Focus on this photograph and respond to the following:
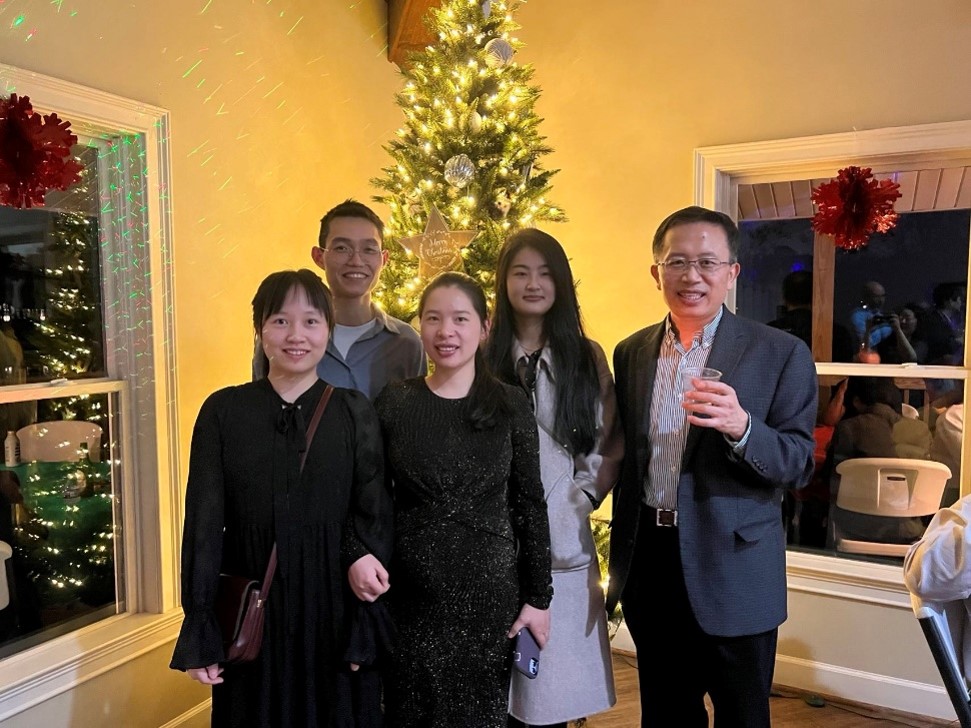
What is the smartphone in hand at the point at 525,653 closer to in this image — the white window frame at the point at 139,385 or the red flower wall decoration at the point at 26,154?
the white window frame at the point at 139,385

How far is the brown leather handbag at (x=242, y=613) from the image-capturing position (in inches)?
58.0

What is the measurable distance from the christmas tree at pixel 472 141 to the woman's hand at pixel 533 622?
1.29m

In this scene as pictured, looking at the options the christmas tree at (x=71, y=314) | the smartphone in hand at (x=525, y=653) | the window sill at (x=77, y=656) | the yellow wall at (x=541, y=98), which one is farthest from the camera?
the yellow wall at (x=541, y=98)

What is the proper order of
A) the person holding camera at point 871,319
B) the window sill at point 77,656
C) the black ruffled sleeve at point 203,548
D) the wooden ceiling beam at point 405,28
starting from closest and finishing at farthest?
the black ruffled sleeve at point 203,548 → the window sill at point 77,656 → the person holding camera at point 871,319 → the wooden ceiling beam at point 405,28

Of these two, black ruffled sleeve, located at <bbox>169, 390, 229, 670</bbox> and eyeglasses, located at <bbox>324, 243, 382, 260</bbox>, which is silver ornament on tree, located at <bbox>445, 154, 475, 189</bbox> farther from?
black ruffled sleeve, located at <bbox>169, 390, 229, 670</bbox>

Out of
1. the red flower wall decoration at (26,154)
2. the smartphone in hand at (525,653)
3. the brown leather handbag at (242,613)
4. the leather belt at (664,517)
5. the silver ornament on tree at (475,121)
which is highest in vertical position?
the silver ornament on tree at (475,121)

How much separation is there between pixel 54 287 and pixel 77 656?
3.56 feet

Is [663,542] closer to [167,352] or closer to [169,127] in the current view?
[167,352]

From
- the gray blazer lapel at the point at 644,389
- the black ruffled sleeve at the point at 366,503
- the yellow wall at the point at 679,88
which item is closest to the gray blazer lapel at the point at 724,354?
the gray blazer lapel at the point at 644,389

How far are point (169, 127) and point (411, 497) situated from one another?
159 centimetres

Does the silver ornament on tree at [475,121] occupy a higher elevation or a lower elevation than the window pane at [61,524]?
higher

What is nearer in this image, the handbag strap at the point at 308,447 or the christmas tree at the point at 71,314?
the handbag strap at the point at 308,447

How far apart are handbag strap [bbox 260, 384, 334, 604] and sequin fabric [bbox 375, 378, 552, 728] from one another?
148mm

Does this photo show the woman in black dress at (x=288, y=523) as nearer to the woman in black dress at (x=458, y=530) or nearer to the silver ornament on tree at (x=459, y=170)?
the woman in black dress at (x=458, y=530)
